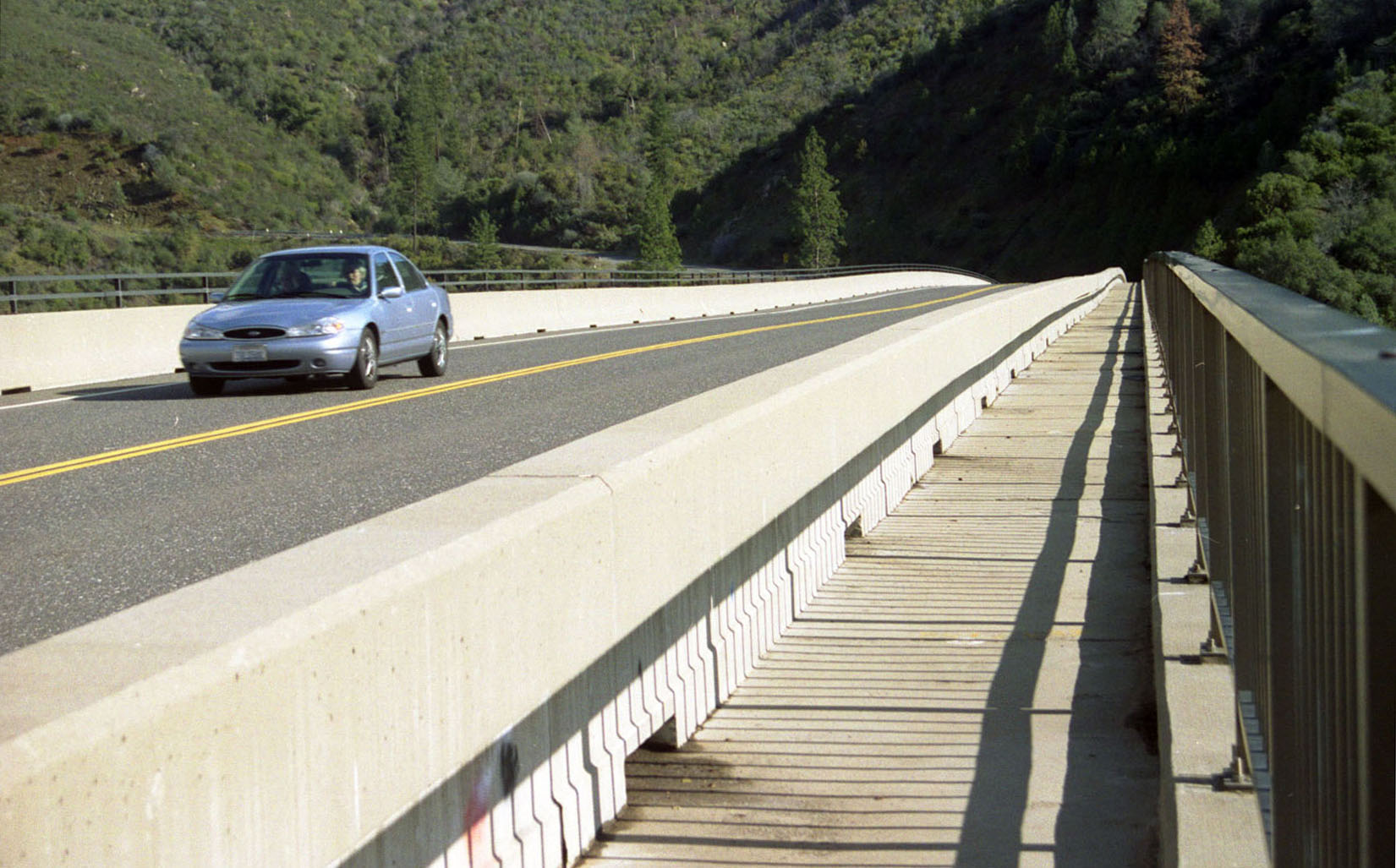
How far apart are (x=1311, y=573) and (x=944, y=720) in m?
3.40

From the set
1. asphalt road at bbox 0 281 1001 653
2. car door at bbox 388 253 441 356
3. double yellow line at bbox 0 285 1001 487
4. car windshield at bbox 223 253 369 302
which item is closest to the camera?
asphalt road at bbox 0 281 1001 653

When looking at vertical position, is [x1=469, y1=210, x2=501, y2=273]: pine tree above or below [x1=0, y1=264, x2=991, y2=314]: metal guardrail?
above

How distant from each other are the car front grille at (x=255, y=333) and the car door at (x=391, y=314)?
137 centimetres

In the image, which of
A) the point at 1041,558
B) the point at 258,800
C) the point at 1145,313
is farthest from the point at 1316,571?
the point at 1145,313

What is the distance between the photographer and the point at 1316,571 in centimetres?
288

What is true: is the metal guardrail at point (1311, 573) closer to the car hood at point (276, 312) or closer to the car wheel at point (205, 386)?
the car hood at point (276, 312)

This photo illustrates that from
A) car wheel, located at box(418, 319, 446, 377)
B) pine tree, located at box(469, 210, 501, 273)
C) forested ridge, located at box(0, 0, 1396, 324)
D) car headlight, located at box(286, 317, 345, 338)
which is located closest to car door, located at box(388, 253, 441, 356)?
car wheel, located at box(418, 319, 446, 377)

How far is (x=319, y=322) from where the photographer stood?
663 inches

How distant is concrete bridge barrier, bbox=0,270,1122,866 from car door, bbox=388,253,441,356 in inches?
476

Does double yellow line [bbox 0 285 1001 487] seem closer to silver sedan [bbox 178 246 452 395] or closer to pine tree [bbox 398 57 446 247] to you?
silver sedan [bbox 178 246 452 395]

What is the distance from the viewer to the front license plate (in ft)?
54.3

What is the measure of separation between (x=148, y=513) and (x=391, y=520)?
613cm

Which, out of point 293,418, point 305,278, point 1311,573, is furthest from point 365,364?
point 1311,573

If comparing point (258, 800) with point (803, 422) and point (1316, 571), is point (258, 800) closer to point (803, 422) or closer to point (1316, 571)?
point (1316, 571)
